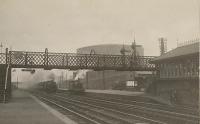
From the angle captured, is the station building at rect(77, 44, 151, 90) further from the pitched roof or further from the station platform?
the station platform

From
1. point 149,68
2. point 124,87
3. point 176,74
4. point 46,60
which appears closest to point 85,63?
point 46,60

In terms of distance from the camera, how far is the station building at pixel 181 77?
23.1 meters

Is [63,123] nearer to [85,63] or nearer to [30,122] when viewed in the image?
[30,122]

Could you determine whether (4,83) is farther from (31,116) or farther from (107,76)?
(107,76)

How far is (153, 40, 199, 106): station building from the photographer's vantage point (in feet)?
75.7

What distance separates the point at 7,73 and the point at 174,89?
13.8 m

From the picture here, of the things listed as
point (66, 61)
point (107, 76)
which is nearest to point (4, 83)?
point (66, 61)

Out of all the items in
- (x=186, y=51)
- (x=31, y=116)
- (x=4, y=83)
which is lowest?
(x=31, y=116)

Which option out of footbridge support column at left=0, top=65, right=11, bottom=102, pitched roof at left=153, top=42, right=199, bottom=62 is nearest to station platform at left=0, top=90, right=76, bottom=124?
footbridge support column at left=0, top=65, right=11, bottom=102

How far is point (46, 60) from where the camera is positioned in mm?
32031

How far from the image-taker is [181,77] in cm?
2456

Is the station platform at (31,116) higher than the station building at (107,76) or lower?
lower

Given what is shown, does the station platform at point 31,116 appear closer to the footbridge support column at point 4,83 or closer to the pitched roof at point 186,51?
the footbridge support column at point 4,83

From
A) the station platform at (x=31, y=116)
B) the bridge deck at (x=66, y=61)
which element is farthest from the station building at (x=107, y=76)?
the station platform at (x=31, y=116)
